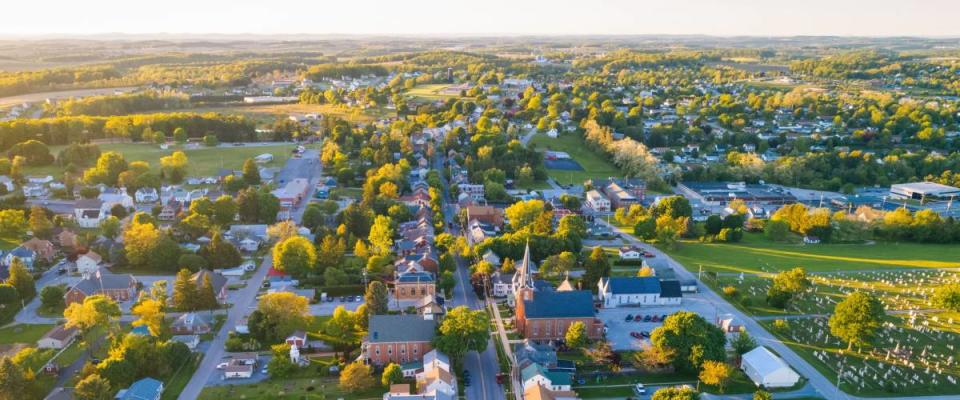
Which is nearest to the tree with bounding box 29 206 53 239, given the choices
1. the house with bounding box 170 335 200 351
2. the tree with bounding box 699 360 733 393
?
the house with bounding box 170 335 200 351

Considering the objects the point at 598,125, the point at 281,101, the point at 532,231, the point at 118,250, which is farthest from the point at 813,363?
the point at 281,101

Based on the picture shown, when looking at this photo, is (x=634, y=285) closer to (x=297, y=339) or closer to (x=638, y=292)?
(x=638, y=292)

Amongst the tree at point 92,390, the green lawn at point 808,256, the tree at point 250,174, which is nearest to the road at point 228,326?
the tree at point 92,390

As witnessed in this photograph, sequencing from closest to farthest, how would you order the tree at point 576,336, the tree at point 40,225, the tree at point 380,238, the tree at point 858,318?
the tree at point 576,336
the tree at point 858,318
the tree at point 380,238
the tree at point 40,225

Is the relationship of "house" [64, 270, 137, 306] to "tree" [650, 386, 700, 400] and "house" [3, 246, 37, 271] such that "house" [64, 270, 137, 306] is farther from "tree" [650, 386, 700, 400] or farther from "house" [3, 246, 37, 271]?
"tree" [650, 386, 700, 400]

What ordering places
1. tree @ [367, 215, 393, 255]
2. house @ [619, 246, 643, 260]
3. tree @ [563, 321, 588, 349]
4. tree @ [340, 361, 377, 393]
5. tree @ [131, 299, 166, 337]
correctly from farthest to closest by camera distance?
house @ [619, 246, 643, 260] → tree @ [367, 215, 393, 255] → tree @ [563, 321, 588, 349] → tree @ [131, 299, 166, 337] → tree @ [340, 361, 377, 393]

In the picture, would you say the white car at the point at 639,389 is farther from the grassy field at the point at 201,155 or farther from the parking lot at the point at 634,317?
the grassy field at the point at 201,155
